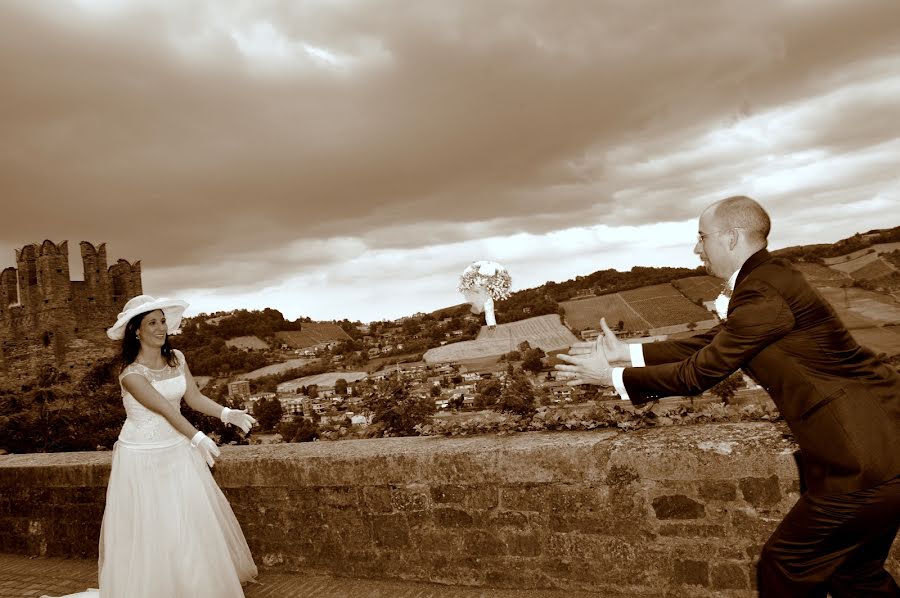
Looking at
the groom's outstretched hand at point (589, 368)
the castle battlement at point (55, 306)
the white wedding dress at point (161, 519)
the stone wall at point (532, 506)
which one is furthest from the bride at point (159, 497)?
the castle battlement at point (55, 306)

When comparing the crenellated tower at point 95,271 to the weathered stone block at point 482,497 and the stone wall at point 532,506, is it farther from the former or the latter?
the weathered stone block at point 482,497

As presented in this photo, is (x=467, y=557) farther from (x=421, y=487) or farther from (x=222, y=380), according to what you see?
(x=222, y=380)

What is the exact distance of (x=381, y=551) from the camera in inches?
179

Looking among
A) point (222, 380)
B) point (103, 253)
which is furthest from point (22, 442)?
point (103, 253)

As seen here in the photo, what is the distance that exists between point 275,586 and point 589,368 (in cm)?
318

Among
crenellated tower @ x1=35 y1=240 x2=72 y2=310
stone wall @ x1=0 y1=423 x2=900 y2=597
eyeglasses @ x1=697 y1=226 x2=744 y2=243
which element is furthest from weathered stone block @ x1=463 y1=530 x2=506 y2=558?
crenellated tower @ x1=35 y1=240 x2=72 y2=310

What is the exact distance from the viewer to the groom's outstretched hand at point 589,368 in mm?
2881

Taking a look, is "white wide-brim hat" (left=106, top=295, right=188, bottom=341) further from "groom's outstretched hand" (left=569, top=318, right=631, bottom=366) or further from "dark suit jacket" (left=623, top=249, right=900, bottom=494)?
"dark suit jacket" (left=623, top=249, right=900, bottom=494)

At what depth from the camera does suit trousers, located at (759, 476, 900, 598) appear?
2.36m

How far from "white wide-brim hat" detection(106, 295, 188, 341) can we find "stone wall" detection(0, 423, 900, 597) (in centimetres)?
124

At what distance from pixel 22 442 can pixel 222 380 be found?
550 centimetres

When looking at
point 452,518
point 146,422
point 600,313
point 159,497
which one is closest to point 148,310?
point 146,422

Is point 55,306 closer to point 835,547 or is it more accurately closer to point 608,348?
point 608,348

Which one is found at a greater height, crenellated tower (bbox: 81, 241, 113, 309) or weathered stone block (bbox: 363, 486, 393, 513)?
crenellated tower (bbox: 81, 241, 113, 309)
